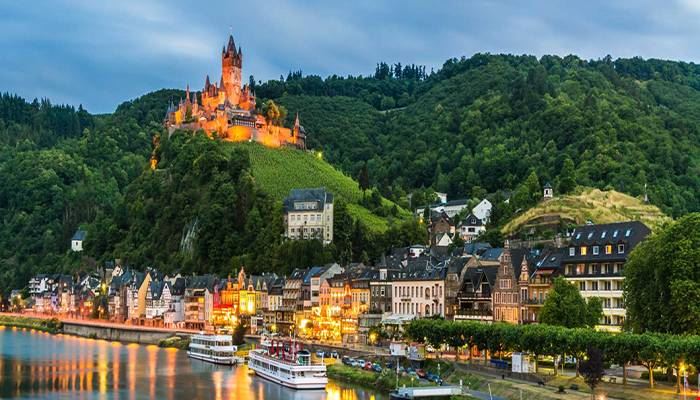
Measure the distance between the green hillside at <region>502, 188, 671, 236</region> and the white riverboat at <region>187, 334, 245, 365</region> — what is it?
3850cm

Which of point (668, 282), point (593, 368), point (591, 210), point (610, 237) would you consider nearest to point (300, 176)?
point (591, 210)

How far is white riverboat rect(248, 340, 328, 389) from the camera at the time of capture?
222 feet

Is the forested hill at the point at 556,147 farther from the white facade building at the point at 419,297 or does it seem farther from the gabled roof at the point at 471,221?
the white facade building at the point at 419,297

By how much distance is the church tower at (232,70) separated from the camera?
17427cm

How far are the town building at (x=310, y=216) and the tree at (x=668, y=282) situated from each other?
64.5m

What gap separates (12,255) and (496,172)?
9455 centimetres

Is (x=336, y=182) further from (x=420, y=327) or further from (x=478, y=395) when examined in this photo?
(x=478, y=395)

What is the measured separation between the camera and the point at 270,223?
126562mm

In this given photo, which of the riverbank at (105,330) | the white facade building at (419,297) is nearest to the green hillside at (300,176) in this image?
the riverbank at (105,330)

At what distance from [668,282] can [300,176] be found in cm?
10004

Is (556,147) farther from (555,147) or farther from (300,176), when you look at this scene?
(300,176)

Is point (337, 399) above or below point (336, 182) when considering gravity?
below

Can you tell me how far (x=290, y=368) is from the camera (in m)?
69.2

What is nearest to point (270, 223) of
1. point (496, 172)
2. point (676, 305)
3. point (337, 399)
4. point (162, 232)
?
point (162, 232)
